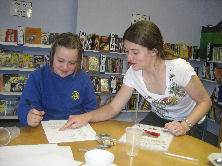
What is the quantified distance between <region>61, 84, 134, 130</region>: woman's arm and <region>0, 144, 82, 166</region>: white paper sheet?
0.25 m

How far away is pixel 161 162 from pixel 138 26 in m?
0.91

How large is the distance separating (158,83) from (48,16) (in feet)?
9.66

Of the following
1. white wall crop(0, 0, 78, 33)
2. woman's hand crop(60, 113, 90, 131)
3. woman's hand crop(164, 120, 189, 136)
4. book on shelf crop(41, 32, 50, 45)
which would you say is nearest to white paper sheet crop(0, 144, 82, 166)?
woman's hand crop(60, 113, 90, 131)

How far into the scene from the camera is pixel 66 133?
109 centimetres

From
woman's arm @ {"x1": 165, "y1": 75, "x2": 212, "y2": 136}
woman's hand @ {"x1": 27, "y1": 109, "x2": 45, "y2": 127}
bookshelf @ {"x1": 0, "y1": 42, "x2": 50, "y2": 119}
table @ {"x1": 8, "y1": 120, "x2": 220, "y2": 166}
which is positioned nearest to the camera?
table @ {"x1": 8, "y1": 120, "x2": 220, "y2": 166}

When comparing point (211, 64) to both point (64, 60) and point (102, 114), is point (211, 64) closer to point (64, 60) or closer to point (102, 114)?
point (102, 114)

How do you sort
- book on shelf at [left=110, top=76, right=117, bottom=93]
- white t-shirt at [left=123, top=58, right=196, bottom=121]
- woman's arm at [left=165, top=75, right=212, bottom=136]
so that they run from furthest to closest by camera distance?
book on shelf at [left=110, top=76, right=117, bottom=93] → white t-shirt at [left=123, top=58, right=196, bottom=121] → woman's arm at [left=165, top=75, right=212, bottom=136]

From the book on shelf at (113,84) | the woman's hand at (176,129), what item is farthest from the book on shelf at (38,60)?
the woman's hand at (176,129)

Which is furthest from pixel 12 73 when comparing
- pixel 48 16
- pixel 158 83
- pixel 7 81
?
pixel 158 83

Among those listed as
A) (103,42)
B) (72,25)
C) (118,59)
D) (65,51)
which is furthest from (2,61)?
(65,51)

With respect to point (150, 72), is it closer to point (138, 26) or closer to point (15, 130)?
point (138, 26)

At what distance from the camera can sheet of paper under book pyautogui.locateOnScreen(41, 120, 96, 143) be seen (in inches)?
40.1

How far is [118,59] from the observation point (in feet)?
12.9

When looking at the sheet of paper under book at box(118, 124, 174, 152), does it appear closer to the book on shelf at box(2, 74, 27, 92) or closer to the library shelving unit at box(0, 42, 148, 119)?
the library shelving unit at box(0, 42, 148, 119)
